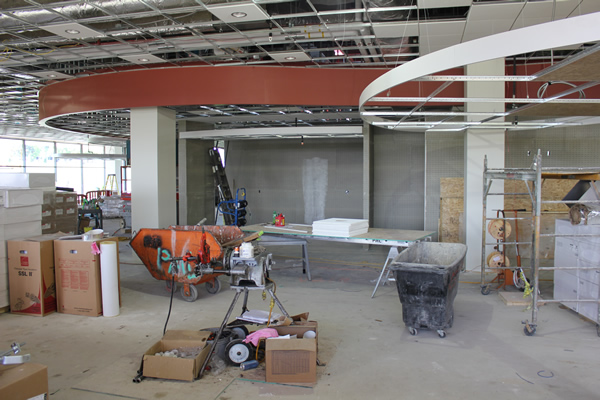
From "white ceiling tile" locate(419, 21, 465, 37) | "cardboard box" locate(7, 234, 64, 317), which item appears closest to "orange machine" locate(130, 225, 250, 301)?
"cardboard box" locate(7, 234, 64, 317)

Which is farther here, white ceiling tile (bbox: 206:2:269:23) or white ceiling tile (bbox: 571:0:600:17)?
white ceiling tile (bbox: 206:2:269:23)

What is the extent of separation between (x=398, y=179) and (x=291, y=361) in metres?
8.03

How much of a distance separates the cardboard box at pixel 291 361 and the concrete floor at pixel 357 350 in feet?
0.28

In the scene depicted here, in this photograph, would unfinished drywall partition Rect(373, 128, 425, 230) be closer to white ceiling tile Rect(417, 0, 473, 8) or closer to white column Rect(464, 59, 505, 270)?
white column Rect(464, 59, 505, 270)

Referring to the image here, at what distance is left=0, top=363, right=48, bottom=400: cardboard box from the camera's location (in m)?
2.40

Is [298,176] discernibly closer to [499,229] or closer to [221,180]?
[221,180]

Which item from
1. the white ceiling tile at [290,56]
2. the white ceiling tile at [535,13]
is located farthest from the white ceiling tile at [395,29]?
the white ceiling tile at [290,56]

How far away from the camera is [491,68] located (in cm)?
704

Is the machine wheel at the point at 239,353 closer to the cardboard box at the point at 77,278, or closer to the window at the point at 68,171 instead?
the cardboard box at the point at 77,278

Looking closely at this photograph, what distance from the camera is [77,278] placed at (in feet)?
17.4

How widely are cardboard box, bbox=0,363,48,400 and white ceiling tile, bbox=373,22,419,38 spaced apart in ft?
17.5

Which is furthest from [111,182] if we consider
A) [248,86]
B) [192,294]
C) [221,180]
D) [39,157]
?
[192,294]

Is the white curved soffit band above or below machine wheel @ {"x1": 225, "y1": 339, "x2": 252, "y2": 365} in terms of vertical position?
above

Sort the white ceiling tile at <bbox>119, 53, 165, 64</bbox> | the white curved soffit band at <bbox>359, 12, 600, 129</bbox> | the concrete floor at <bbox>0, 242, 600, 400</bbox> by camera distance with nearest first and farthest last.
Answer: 1. the white curved soffit band at <bbox>359, 12, 600, 129</bbox>
2. the concrete floor at <bbox>0, 242, 600, 400</bbox>
3. the white ceiling tile at <bbox>119, 53, 165, 64</bbox>
